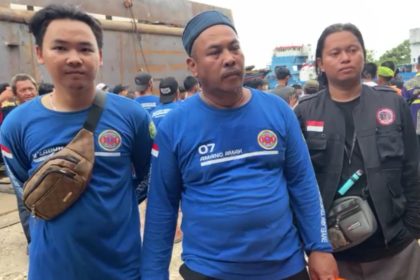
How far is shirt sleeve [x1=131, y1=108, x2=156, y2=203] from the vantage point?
212 centimetres

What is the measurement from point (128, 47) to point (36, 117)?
1002cm

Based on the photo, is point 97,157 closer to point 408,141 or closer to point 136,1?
point 408,141

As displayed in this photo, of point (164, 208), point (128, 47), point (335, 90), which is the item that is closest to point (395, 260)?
point (335, 90)

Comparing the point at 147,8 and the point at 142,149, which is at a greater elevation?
the point at 147,8

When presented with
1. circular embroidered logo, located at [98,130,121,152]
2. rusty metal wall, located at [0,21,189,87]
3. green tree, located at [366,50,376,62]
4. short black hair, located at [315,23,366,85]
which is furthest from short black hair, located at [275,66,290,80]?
green tree, located at [366,50,376,62]

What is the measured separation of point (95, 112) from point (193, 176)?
57 cm

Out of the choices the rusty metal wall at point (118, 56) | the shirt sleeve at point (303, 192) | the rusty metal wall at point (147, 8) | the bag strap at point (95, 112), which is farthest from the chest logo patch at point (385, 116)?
the rusty metal wall at point (147, 8)

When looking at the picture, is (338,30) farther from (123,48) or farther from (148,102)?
(123,48)

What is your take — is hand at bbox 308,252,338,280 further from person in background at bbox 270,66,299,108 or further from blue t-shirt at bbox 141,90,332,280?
person in background at bbox 270,66,299,108

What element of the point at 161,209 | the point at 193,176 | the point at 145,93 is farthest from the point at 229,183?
the point at 145,93

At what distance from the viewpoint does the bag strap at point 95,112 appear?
6.31 feet

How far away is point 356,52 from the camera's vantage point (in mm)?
2312

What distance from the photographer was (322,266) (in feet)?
6.10

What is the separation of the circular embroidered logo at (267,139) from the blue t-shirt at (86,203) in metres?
0.66
